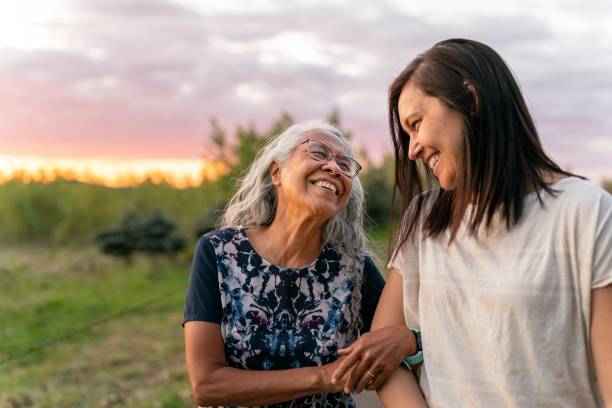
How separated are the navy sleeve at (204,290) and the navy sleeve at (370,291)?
48 centimetres

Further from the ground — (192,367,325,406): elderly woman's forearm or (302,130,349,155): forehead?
(302,130,349,155): forehead

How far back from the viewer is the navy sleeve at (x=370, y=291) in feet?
8.34

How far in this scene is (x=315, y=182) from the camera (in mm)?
2447

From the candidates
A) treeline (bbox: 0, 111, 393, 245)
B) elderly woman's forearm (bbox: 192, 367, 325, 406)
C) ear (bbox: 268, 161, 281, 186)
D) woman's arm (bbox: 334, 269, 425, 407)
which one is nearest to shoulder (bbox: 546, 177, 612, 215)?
woman's arm (bbox: 334, 269, 425, 407)

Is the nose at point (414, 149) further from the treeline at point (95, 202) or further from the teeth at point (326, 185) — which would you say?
the treeline at point (95, 202)

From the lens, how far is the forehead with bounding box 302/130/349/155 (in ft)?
8.22

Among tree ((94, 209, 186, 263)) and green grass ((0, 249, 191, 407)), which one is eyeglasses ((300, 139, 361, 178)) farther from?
tree ((94, 209, 186, 263))

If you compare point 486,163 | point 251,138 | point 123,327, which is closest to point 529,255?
point 486,163

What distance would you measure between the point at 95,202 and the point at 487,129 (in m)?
18.9

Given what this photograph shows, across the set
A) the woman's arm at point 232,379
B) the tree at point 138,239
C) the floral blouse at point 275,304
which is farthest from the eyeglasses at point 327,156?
the tree at point 138,239

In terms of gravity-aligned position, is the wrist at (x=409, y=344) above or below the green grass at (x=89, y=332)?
above

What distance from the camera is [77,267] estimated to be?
16.1 meters

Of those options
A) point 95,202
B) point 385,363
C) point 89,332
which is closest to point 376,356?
point 385,363

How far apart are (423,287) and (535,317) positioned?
1.09 ft
